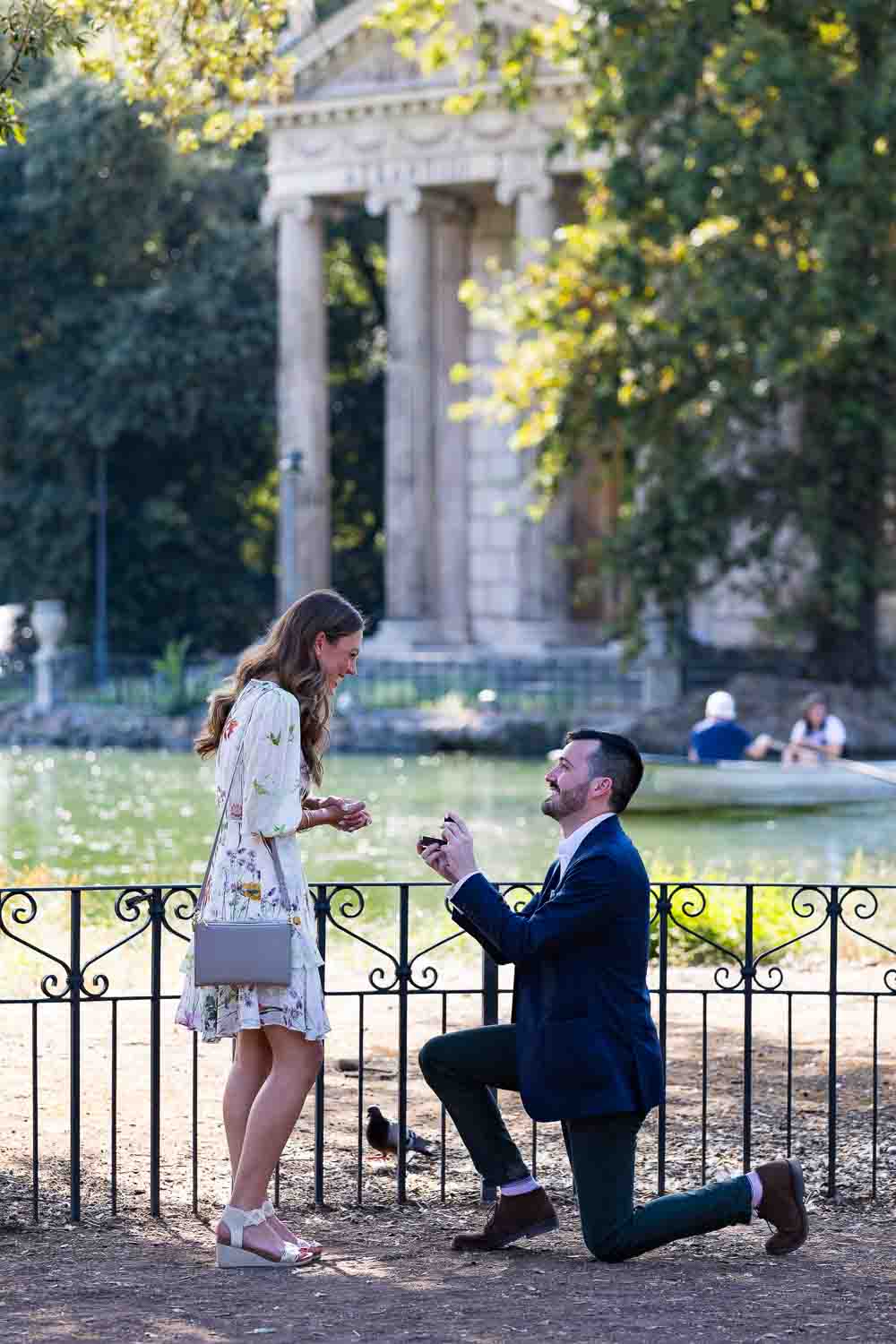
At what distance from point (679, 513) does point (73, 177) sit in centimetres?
1870

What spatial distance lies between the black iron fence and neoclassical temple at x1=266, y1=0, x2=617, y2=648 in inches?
1104

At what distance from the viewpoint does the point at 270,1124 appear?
654 centimetres

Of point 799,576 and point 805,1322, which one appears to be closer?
point 805,1322

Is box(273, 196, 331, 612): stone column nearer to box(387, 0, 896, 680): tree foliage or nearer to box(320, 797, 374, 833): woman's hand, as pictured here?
box(387, 0, 896, 680): tree foliage

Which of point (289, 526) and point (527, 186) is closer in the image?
point (289, 526)

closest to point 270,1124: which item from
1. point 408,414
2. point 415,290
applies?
point 415,290

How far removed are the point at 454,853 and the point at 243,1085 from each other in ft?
3.23

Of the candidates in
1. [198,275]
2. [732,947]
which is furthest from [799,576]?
[732,947]

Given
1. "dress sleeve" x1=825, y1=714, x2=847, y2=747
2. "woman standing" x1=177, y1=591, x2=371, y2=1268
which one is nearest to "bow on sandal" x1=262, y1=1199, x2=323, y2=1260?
"woman standing" x1=177, y1=591, x2=371, y2=1268

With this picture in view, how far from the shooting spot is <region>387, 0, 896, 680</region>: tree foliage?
26.9 m

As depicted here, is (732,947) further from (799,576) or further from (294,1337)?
(799,576)

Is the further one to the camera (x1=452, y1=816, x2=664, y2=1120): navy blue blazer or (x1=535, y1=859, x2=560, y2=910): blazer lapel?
(x1=535, y1=859, x2=560, y2=910): blazer lapel

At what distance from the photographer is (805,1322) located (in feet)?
19.7

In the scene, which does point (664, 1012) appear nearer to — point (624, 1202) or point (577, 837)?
point (624, 1202)
